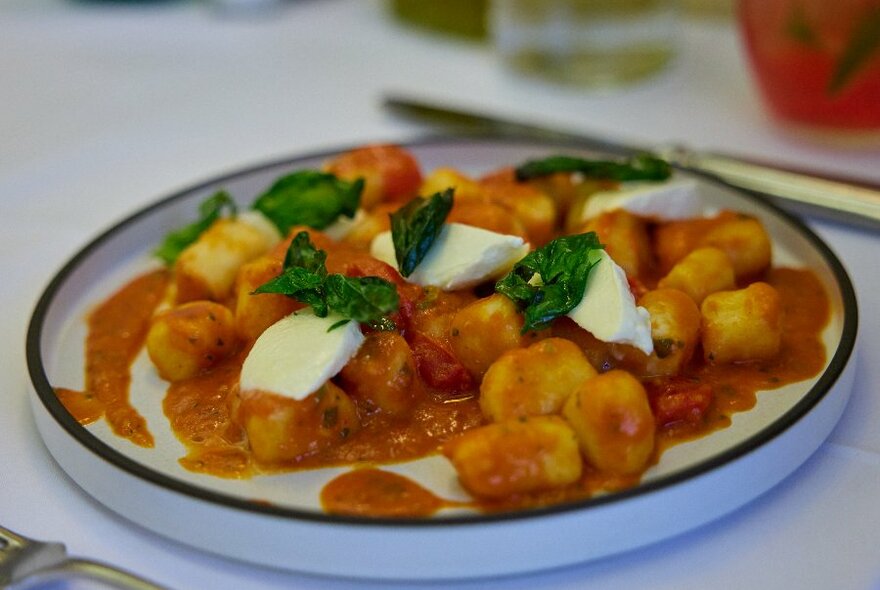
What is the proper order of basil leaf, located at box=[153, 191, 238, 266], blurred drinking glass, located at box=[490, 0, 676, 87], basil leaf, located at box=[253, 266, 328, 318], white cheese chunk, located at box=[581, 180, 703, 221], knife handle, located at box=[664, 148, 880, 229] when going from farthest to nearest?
blurred drinking glass, located at box=[490, 0, 676, 87]
knife handle, located at box=[664, 148, 880, 229]
basil leaf, located at box=[153, 191, 238, 266]
white cheese chunk, located at box=[581, 180, 703, 221]
basil leaf, located at box=[253, 266, 328, 318]

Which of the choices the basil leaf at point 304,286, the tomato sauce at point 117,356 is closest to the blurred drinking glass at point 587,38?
the tomato sauce at point 117,356

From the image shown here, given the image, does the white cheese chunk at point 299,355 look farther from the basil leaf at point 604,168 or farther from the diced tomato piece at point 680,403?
the basil leaf at point 604,168

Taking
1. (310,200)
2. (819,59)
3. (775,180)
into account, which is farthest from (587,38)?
(310,200)

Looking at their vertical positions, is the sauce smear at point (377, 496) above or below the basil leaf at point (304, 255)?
below

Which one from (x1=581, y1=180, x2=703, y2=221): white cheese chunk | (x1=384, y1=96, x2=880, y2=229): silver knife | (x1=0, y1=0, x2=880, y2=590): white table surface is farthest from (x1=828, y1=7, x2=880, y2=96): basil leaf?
(x1=581, y1=180, x2=703, y2=221): white cheese chunk

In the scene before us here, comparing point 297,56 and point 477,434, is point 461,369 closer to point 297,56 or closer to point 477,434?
point 477,434

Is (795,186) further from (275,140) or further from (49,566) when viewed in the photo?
(49,566)

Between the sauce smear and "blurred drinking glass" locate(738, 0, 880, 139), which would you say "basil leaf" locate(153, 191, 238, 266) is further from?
"blurred drinking glass" locate(738, 0, 880, 139)
